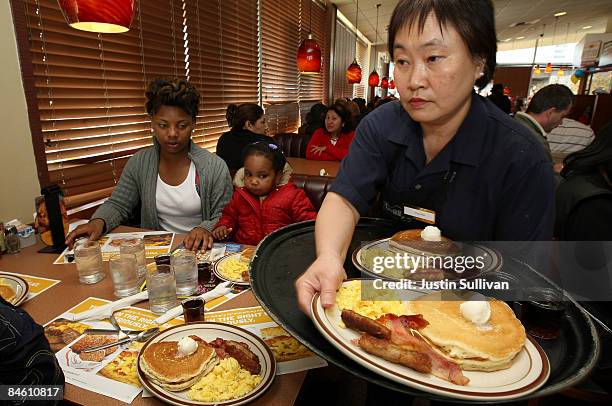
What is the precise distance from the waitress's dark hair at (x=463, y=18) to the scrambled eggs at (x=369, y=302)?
2.05ft

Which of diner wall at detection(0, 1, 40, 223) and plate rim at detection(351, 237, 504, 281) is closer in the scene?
plate rim at detection(351, 237, 504, 281)

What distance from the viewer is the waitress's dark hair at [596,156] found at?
5.49ft

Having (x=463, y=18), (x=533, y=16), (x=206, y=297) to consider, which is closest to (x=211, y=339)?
(x=206, y=297)

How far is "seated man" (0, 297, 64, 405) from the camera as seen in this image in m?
0.78

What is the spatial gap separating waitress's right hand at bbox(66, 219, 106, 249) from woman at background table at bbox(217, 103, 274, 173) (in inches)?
72.0

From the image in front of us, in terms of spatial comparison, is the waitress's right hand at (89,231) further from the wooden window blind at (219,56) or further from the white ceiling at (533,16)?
the white ceiling at (533,16)

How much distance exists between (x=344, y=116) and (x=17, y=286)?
4.18 m

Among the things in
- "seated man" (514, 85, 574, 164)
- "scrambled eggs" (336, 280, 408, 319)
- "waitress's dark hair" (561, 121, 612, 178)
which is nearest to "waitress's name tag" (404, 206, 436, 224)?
"scrambled eggs" (336, 280, 408, 319)

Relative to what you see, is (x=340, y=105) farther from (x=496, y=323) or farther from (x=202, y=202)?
(x=496, y=323)

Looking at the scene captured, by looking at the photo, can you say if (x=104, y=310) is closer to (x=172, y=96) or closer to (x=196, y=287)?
(x=196, y=287)

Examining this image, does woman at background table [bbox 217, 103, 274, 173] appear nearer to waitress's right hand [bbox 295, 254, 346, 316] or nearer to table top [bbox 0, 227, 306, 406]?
table top [bbox 0, 227, 306, 406]

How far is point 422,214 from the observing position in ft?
3.74

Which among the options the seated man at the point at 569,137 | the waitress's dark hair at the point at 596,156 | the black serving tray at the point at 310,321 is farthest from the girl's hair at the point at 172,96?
the seated man at the point at 569,137

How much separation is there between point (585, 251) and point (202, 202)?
6.45 feet
